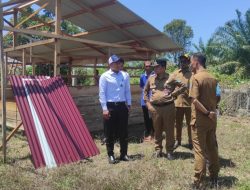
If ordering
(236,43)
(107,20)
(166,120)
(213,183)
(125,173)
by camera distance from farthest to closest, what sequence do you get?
(236,43) → (107,20) → (166,120) → (125,173) → (213,183)

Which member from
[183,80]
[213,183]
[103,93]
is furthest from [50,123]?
[213,183]

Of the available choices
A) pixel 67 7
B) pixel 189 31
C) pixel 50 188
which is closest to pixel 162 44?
pixel 67 7

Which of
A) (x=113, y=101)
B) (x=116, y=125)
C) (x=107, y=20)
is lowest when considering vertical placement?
Result: (x=116, y=125)

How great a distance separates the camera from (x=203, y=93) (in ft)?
17.2

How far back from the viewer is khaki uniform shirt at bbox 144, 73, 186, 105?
21.7 ft

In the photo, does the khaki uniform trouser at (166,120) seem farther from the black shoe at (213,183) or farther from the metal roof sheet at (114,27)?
the metal roof sheet at (114,27)

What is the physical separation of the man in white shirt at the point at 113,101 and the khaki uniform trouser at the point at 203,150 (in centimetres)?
178

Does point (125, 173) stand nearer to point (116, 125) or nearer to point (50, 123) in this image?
point (116, 125)

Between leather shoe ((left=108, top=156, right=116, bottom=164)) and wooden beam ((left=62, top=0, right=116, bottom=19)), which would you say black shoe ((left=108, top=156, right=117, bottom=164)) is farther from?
wooden beam ((left=62, top=0, right=116, bottom=19))

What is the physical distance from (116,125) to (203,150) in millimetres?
2039

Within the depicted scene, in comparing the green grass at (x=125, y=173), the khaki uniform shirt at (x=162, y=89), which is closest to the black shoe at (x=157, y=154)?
the green grass at (x=125, y=173)

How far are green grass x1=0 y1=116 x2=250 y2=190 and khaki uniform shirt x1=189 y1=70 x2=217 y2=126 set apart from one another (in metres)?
0.94

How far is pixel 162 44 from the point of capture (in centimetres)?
1062

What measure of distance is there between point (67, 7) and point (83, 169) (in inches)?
195
